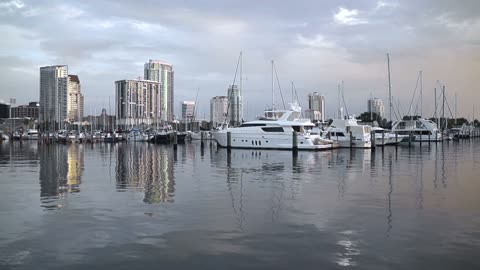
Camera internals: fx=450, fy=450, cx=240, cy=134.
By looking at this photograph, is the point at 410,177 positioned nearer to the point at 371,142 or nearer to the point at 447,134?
the point at 371,142

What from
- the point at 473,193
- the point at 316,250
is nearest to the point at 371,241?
the point at 316,250

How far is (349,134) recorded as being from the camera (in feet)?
207

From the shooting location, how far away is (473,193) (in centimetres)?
1783

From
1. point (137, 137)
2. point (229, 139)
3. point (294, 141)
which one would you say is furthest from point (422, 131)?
point (137, 137)

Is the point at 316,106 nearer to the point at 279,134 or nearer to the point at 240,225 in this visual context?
the point at 279,134

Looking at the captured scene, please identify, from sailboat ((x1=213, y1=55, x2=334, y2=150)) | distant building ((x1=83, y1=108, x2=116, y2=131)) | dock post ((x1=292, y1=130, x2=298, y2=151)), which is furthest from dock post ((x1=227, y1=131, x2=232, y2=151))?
distant building ((x1=83, y1=108, x2=116, y2=131))

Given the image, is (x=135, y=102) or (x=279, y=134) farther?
(x=135, y=102)

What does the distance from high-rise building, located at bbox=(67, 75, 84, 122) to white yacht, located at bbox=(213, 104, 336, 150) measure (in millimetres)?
141076

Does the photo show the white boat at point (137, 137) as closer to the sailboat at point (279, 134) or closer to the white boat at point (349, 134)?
the sailboat at point (279, 134)

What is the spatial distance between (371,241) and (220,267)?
378 cm

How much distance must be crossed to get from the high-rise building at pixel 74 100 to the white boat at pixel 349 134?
14179 centimetres

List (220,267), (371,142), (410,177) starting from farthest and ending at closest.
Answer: (371,142)
(410,177)
(220,267)

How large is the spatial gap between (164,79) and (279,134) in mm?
145749

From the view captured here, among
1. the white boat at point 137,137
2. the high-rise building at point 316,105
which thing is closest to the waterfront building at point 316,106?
the high-rise building at point 316,105
